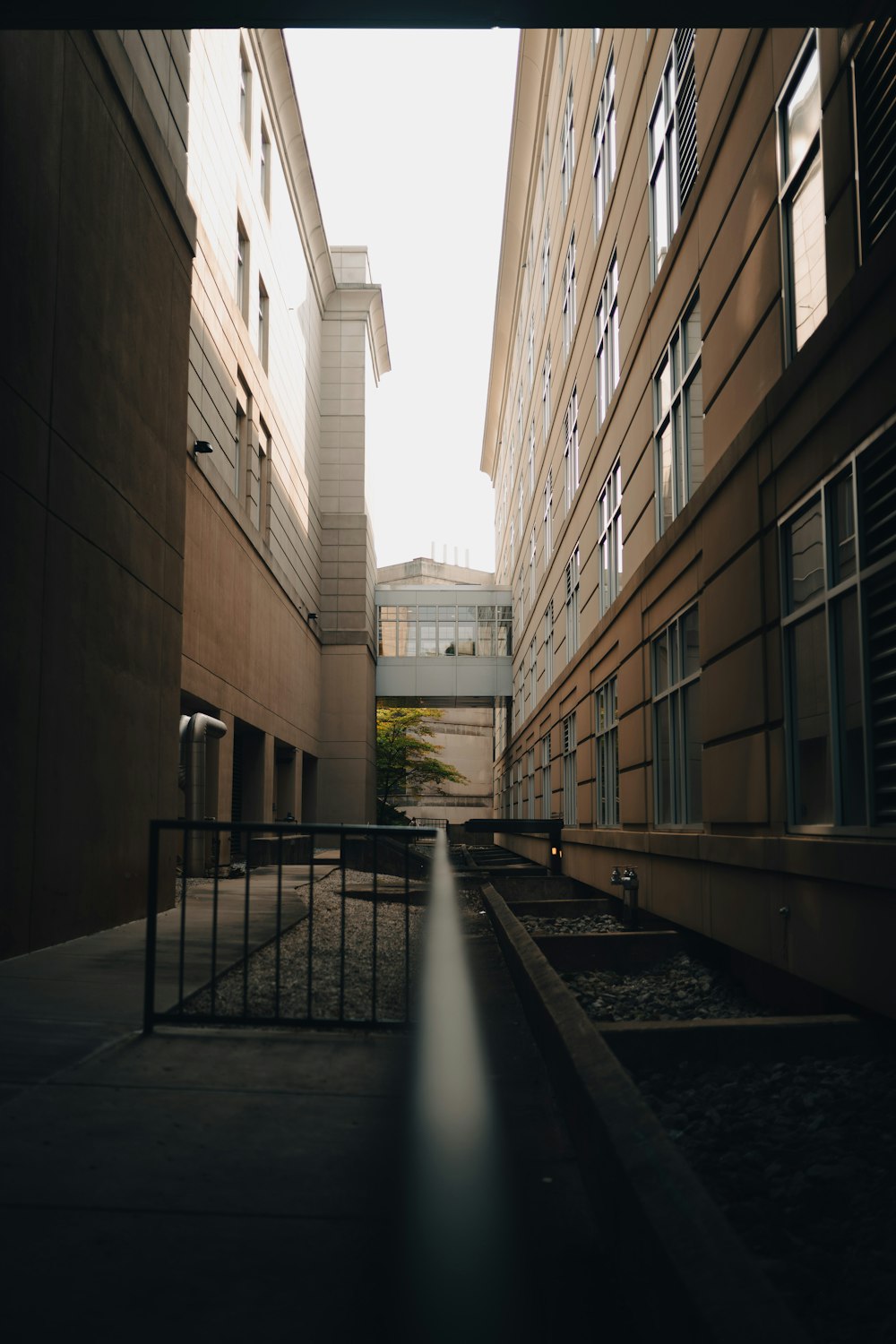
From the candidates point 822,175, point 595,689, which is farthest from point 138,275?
point 595,689

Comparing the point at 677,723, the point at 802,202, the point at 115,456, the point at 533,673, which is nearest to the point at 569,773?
the point at 533,673

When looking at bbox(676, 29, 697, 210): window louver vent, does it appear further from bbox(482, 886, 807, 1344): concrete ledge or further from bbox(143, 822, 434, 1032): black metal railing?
bbox(482, 886, 807, 1344): concrete ledge

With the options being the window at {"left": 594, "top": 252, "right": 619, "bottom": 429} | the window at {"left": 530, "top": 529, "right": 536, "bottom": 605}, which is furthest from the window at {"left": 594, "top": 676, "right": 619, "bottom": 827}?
the window at {"left": 530, "top": 529, "right": 536, "bottom": 605}

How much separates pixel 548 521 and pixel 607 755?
12484 mm

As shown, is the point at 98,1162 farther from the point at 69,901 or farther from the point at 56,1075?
the point at 69,901

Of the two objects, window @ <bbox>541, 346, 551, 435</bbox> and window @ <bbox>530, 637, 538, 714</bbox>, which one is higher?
window @ <bbox>541, 346, 551, 435</bbox>

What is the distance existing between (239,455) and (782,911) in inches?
885

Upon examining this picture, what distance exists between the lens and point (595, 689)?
18328 millimetres

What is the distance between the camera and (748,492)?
8305 mm

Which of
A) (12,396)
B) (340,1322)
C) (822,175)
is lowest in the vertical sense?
(340,1322)

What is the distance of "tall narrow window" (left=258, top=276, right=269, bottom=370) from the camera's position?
31.1m

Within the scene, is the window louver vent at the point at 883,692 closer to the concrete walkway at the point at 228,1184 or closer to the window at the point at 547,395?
the concrete walkway at the point at 228,1184

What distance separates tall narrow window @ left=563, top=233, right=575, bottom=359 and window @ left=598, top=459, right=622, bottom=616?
19.7 feet

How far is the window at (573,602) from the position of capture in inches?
886
